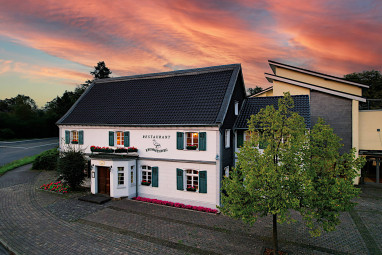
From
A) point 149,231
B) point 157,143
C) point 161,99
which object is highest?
point 161,99

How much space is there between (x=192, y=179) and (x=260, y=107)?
8.80 m

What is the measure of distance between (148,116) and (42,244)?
10.7m

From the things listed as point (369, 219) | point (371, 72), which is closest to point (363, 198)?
point (369, 219)

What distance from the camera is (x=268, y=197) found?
914cm

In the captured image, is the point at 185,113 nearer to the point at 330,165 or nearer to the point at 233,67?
the point at 233,67

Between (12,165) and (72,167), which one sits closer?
(72,167)

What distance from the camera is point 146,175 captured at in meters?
18.2

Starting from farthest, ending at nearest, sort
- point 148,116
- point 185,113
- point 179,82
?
point 179,82 < point 148,116 < point 185,113

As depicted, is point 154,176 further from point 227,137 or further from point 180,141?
point 227,137

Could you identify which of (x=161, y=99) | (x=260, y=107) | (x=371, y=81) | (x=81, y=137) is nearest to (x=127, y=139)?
(x=161, y=99)

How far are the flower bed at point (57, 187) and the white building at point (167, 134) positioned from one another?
8.88 ft

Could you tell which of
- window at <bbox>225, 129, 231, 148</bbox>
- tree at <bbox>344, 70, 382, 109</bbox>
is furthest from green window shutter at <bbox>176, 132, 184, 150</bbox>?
tree at <bbox>344, 70, 382, 109</bbox>

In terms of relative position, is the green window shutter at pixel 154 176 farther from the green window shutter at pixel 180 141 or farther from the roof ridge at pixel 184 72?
the roof ridge at pixel 184 72

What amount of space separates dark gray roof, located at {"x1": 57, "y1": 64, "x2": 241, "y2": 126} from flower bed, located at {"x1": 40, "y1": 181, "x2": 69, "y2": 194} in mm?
5522
